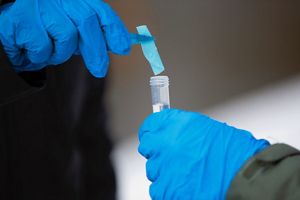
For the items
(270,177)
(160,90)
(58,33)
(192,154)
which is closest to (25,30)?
(58,33)

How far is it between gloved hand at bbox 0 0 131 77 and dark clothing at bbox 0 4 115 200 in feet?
0.33

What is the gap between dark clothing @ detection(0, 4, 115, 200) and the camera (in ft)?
2.98

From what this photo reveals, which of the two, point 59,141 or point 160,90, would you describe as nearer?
point 160,90

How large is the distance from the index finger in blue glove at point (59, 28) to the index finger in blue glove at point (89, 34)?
0.04ft

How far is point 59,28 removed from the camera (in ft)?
2.31

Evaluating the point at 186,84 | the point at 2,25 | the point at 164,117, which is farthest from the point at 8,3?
the point at 186,84

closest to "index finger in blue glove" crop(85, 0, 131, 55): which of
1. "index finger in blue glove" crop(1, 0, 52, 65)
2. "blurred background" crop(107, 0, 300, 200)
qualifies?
"index finger in blue glove" crop(1, 0, 52, 65)

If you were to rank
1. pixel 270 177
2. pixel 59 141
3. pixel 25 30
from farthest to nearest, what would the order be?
pixel 59 141
pixel 25 30
pixel 270 177

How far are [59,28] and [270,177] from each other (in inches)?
17.3

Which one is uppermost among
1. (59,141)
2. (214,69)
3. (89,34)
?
(89,34)

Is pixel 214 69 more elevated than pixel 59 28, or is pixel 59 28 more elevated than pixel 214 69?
pixel 59 28

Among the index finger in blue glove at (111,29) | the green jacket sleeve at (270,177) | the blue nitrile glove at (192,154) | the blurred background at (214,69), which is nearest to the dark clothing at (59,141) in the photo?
the blurred background at (214,69)

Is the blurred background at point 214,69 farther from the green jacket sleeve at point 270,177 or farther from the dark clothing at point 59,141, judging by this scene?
the green jacket sleeve at point 270,177

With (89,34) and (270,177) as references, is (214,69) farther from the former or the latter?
(270,177)
